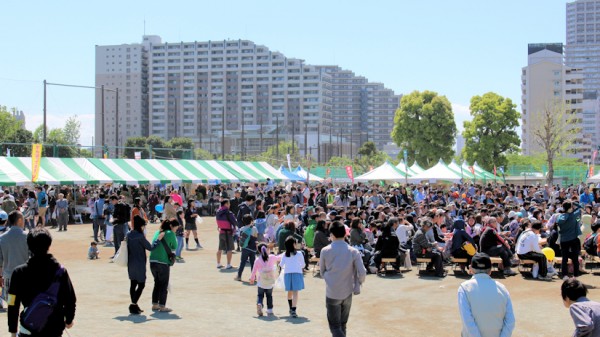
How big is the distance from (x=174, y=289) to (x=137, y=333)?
3976mm

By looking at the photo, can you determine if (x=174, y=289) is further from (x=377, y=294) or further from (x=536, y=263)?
(x=536, y=263)

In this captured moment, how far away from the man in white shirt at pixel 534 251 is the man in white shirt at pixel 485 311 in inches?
392

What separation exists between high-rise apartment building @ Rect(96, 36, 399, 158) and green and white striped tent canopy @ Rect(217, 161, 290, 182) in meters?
111

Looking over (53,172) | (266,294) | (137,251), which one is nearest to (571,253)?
(266,294)

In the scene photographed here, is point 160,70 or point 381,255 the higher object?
point 160,70

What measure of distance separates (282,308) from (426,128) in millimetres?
60423

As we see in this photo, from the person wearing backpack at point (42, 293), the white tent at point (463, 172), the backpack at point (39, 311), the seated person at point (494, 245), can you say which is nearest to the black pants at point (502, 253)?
the seated person at point (494, 245)

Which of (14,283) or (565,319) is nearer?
(14,283)

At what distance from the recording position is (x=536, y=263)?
14.8m

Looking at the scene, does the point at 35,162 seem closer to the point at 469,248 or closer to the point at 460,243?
the point at 460,243

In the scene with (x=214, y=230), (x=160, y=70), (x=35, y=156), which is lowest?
(x=214, y=230)

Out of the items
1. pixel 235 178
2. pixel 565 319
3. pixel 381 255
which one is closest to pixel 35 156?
pixel 235 178

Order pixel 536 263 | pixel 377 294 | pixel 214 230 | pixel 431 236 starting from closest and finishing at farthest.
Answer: pixel 377 294
pixel 536 263
pixel 431 236
pixel 214 230

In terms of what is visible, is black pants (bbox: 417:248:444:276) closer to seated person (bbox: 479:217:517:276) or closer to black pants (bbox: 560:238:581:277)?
Result: seated person (bbox: 479:217:517:276)
